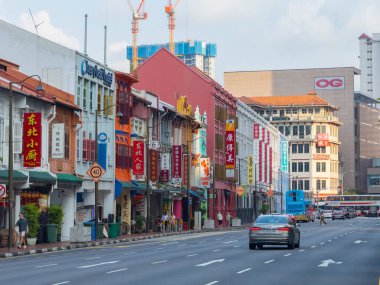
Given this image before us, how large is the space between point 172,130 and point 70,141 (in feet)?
86.7

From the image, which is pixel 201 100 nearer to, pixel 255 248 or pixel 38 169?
pixel 38 169

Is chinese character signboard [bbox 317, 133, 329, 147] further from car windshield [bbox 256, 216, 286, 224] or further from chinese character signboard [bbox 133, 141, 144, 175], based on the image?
car windshield [bbox 256, 216, 286, 224]

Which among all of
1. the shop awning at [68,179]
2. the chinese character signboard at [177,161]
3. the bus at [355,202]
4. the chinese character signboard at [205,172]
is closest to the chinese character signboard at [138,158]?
the chinese character signboard at [177,161]

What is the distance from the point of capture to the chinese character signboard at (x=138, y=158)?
69.3 metres

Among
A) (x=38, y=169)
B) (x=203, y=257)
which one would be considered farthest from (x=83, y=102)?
(x=203, y=257)

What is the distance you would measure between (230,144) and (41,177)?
56735 millimetres

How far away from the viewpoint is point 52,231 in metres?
51.4

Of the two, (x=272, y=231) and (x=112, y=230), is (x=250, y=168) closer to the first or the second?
(x=112, y=230)

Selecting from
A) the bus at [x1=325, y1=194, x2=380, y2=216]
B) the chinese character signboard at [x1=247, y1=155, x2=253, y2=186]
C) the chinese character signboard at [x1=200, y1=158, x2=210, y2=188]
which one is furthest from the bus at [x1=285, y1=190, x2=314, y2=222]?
the bus at [x1=325, y1=194, x2=380, y2=216]

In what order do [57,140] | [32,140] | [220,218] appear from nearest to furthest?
[32,140], [57,140], [220,218]

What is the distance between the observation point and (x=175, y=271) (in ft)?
89.4

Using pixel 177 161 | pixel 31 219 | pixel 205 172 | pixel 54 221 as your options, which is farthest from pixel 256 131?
pixel 31 219

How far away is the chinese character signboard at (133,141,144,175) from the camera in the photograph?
6931 cm

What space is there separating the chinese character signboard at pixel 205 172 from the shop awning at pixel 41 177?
40832 mm
